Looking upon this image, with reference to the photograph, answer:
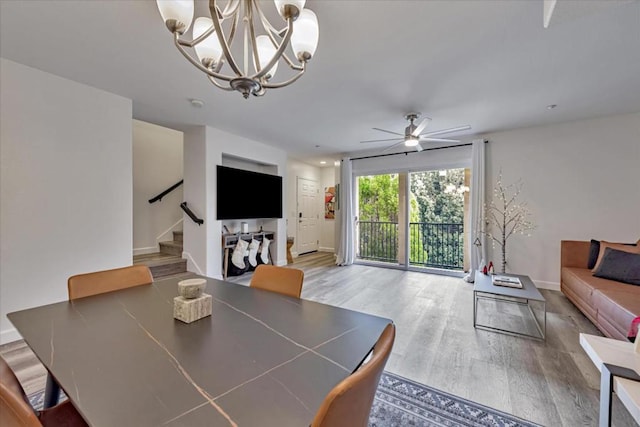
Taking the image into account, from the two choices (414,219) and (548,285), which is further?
(414,219)

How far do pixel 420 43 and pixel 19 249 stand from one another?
3.90 meters

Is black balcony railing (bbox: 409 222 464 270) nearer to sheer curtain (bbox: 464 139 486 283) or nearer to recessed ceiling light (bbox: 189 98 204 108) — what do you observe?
sheer curtain (bbox: 464 139 486 283)

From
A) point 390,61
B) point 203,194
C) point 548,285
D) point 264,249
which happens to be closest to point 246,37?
point 390,61

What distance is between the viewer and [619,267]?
2.66 metres

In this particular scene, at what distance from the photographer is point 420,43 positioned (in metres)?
2.00

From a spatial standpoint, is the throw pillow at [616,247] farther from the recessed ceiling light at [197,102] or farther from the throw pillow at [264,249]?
the recessed ceiling light at [197,102]

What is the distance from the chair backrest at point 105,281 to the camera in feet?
4.65

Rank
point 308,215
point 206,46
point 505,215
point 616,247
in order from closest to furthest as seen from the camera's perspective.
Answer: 1. point 206,46
2. point 616,247
3. point 505,215
4. point 308,215

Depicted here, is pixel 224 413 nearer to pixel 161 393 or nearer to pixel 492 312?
pixel 161 393

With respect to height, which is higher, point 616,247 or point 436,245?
point 616,247

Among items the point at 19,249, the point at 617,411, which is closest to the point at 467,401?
the point at 617,411

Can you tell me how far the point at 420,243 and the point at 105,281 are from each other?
16.3 ft

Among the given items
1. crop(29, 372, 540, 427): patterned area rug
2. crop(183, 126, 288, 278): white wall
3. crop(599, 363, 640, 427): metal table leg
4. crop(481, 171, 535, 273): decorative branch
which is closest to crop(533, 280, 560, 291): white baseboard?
crop(481, 171, 535, 273): decorative branch

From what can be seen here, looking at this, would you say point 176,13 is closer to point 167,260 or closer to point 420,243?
point 167,260
